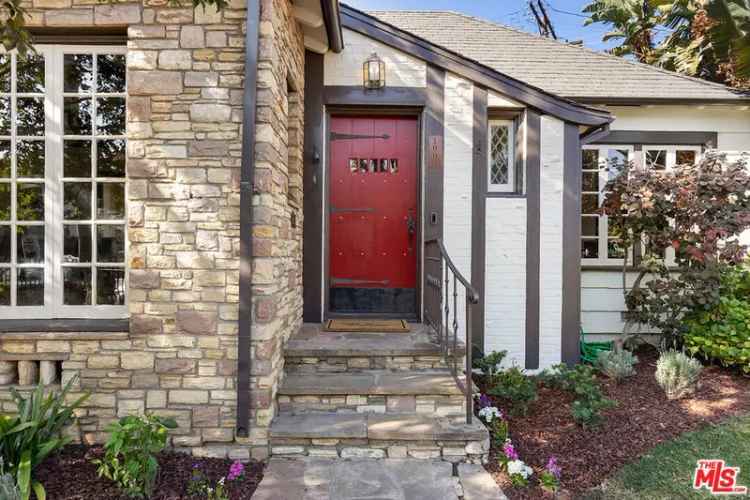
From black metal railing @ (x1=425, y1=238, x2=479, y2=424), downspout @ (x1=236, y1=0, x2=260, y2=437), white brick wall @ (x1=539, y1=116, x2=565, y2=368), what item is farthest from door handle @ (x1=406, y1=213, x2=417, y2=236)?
downspout @ (x1=236, y1=0, x2=260, y2=437)

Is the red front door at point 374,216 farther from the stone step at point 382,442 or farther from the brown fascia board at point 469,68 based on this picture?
the stone step at point 382,442

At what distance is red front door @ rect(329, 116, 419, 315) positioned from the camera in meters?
4.37

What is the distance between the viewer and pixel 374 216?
4.39m

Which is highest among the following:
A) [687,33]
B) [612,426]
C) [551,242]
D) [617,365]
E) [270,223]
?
[687,33]

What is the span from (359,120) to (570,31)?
407 inches

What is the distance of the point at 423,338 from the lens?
3.65 metres

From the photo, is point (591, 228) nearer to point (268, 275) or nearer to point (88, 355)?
point (268, 275)

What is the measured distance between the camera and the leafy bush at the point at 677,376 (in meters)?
3.77

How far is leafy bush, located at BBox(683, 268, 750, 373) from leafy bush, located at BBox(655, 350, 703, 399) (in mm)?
614

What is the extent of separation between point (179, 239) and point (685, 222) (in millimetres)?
4781

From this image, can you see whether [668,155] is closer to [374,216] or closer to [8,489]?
[374,216]

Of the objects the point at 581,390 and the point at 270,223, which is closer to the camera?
the point at 270,223

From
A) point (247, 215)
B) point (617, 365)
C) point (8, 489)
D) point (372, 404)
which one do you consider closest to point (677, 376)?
point (617, 365)

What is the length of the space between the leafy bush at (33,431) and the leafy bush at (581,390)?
353 centimetres
